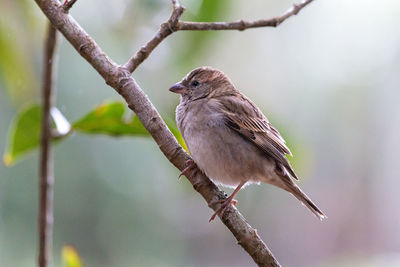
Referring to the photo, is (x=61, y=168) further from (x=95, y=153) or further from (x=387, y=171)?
(x=387, y=171)

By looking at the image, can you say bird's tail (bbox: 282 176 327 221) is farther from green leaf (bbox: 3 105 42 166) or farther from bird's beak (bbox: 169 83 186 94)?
green leaf (bbox: 3 105 42 166)

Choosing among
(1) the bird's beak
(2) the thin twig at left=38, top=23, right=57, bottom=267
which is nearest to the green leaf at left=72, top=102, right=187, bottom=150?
(2) the thin twig at left=38, top=23, right=57, bottom=267

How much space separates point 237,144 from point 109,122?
84cm

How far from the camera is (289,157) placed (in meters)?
3.58

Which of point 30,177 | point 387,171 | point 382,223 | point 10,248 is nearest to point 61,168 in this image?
point 30,177

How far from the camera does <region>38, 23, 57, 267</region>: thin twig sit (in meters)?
2.77

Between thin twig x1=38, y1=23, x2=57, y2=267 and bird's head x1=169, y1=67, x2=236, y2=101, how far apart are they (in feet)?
3.14

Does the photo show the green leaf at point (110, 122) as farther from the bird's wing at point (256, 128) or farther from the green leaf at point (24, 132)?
the bird's wing at point (256, 128)

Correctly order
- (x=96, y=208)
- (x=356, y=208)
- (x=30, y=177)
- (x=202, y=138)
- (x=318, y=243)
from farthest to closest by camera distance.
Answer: (x=356, y=208) < (x=318, y=243) < (x=96, y=208) < (x=30, y=177) < (x=202, y=138)

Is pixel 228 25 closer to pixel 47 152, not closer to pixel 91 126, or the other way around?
pixel 91 126

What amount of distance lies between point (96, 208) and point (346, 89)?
22.2 feet

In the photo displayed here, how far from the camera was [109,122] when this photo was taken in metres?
2.92

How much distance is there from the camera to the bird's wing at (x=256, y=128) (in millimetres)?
3332

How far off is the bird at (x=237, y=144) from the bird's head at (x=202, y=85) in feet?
0.42
